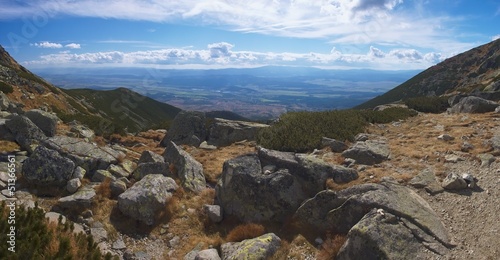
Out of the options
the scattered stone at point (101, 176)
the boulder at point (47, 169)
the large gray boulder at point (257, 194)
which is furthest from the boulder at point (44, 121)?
the large gray boulder at point (257, 194)

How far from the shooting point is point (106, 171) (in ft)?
57.0

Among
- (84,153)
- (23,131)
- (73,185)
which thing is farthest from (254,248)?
(23,131)

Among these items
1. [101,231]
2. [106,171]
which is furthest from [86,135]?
[101,231]

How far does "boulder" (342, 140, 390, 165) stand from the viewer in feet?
57.7

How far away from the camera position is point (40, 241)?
30.3 feet

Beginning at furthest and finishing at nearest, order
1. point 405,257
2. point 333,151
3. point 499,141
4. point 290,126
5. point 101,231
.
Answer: point 290,126, point 333,151, point 499,141, point 101,231, point 405,257

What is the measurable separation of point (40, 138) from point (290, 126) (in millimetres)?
17799

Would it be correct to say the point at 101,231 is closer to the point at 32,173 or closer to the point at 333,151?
the point at 32,173

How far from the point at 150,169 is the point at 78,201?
4416 millimetres

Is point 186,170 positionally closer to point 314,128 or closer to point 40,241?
point 40,241

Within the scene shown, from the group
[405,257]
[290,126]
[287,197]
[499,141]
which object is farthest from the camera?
[290,126]

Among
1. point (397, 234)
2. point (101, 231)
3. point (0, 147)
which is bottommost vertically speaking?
point (101, 231)

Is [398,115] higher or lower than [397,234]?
higher

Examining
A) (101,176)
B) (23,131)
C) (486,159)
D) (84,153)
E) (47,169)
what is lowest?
(101,176)
